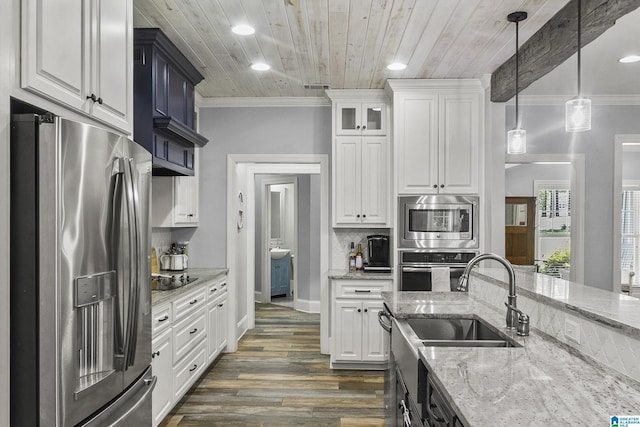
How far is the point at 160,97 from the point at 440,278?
2.75 m

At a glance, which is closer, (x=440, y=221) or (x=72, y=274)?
(x=72, y=274)

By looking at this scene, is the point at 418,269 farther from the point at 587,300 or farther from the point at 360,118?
the point at 587,300

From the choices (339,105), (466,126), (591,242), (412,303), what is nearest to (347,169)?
(339,105)

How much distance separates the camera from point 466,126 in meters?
4.16

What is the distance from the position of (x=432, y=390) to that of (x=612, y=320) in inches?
24.3

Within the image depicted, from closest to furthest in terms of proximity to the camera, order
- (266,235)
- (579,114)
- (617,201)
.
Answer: (579,114) → (617,201) → (266,235)

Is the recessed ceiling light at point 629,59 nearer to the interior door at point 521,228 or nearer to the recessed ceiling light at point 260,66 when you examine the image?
the recessed ceiling light at point 260,66

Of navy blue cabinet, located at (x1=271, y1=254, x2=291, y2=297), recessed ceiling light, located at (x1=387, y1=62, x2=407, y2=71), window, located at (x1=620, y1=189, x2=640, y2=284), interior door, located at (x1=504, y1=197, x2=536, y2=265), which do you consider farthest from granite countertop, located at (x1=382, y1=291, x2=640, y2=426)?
navy blue cabinet, located at (x1=271, y1=254, x2=291, y2=297)

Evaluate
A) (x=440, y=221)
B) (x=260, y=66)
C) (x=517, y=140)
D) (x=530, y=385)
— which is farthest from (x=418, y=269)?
(x=530, y=385)

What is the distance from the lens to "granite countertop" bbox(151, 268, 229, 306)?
2.92 m

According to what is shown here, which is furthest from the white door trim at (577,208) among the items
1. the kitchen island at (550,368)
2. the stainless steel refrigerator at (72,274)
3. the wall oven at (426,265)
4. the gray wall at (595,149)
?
the stainless steel refrigerator at (72,274)

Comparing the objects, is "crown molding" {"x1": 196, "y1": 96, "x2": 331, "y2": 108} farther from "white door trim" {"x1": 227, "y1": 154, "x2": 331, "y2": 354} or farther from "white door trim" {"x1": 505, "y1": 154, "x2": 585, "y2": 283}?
"white door trim" {"x1": 505, "y1": 154, "x2": 585, "y2": 283}

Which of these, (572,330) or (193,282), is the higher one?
(572,330)

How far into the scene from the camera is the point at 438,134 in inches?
164
